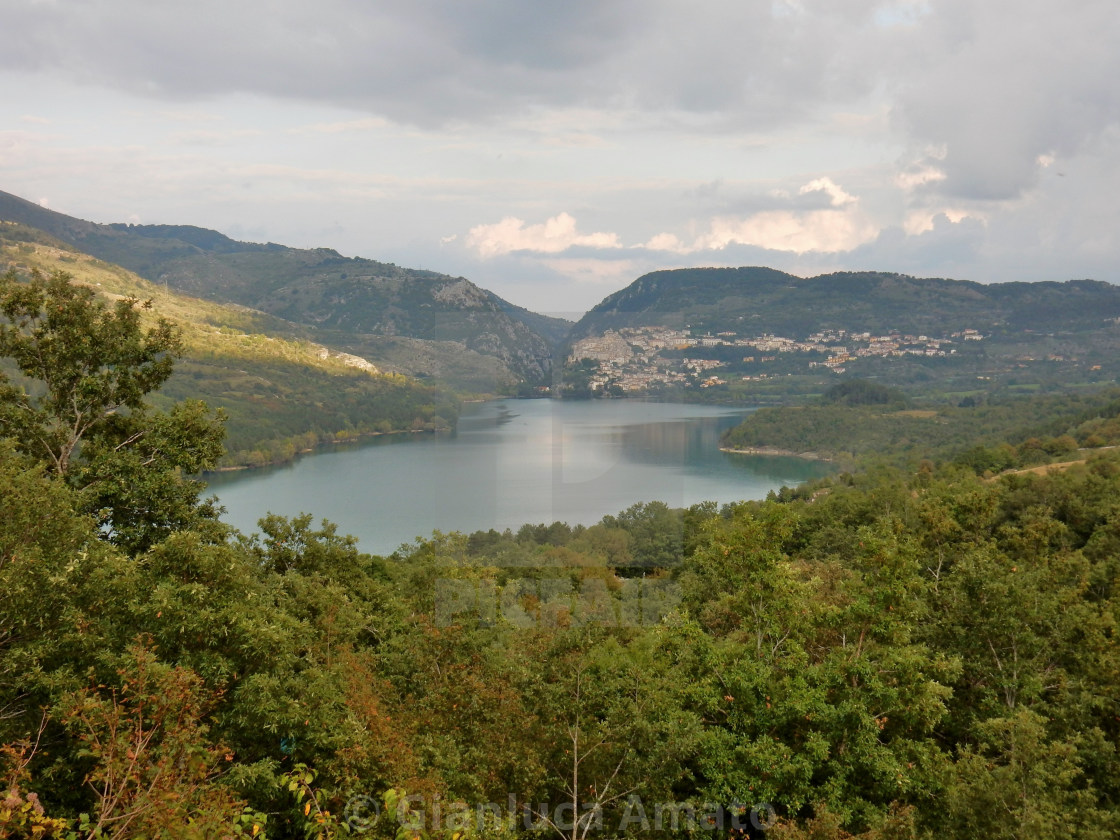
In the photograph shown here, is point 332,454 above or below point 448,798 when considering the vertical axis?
below

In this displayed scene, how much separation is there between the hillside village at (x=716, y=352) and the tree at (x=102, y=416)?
1458 inches

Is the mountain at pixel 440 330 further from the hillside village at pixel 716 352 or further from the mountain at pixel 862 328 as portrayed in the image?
the mountain at pixel 862 328

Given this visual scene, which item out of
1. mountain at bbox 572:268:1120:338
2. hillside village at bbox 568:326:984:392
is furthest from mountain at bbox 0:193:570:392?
mountain at bbox 572:268:1120:338

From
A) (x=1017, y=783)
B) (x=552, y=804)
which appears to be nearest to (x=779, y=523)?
(x=1017, y=783)

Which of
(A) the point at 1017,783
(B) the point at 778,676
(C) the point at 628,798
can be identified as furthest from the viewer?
(B) the point at 778,676

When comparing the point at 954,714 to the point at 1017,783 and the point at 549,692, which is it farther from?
the point at 549,692

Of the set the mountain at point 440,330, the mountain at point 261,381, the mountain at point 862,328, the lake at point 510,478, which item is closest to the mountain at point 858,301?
the mountain at point 862,328

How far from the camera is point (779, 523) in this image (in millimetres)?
8938

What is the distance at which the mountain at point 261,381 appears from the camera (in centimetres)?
7281

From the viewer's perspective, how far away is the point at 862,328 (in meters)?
160

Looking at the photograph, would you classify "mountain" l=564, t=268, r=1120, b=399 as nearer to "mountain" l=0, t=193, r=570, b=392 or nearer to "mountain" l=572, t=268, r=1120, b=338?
"mountain" l=572, t=268, r=1120, b=338

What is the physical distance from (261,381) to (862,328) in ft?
411

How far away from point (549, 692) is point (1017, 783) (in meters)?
4.30

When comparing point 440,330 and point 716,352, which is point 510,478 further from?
point 716,352
